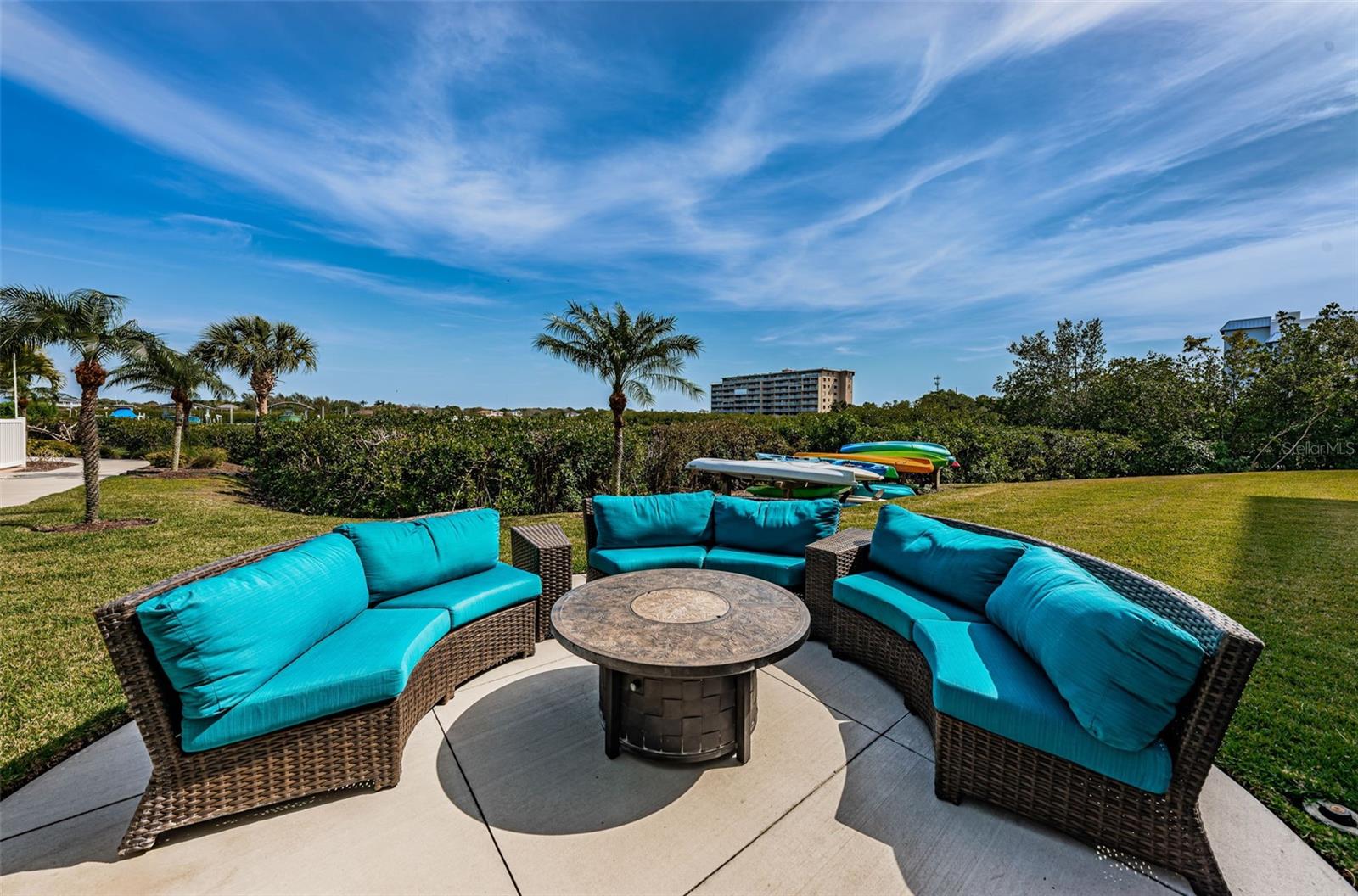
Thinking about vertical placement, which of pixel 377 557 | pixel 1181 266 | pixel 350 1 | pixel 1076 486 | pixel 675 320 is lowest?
pixel 1076 486

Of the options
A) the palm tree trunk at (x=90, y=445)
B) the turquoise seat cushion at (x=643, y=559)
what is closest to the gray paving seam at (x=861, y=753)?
the turquoise seat cushion at (x=643, y=559)

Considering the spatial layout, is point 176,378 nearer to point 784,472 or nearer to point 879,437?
point 784,472

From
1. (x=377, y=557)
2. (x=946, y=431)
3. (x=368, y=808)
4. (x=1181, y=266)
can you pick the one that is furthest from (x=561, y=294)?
(x=1181, y=266)

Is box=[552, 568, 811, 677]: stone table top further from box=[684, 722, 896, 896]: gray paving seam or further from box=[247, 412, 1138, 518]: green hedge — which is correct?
box=[247, 412, 1138, 518]: green hedge

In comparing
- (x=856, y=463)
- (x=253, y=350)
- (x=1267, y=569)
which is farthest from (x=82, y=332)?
(x=1267, y=569)

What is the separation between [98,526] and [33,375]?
2497cm

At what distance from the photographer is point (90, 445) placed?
7320mm

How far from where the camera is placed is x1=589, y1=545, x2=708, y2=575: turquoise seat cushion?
3.87 metres

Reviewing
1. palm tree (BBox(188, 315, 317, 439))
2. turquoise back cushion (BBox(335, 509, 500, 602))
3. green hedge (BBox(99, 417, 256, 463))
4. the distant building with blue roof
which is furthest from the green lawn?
the distant building with blue roof

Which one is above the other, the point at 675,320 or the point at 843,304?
the point at 843,304

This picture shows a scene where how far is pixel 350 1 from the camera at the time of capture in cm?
507

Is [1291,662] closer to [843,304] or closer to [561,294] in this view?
[561,294]

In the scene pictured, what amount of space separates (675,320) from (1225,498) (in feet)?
38.4

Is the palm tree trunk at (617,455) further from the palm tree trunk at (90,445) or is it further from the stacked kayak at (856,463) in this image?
the palm tree trunk at (90,445)
